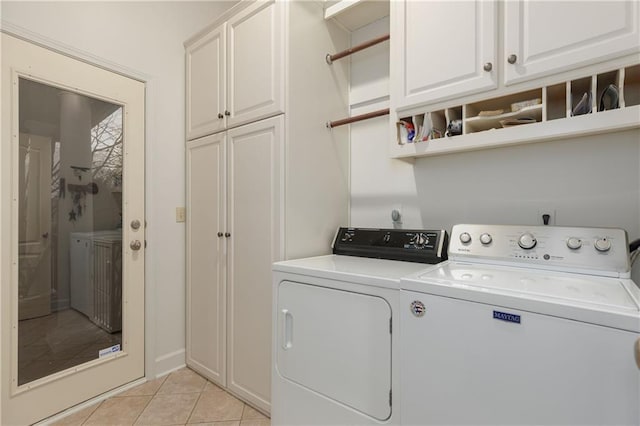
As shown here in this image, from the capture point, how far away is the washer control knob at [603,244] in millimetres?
1073

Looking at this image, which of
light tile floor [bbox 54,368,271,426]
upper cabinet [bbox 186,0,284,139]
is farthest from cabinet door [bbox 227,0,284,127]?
light tile floor [bbox 54,368,271,426]

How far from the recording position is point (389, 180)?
1.89m

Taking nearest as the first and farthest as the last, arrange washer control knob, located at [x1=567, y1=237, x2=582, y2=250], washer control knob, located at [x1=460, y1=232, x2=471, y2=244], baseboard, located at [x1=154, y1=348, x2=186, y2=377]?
washer control knob, located at [x1=567, y1=237, x2=582, y2=250] → washer control knob, located at [x1=460, y1=232, x2=471, y2=244] → baseboard, located at [x1=154, y1=348, x2=186, y2=377]

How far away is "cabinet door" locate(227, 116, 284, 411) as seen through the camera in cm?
172

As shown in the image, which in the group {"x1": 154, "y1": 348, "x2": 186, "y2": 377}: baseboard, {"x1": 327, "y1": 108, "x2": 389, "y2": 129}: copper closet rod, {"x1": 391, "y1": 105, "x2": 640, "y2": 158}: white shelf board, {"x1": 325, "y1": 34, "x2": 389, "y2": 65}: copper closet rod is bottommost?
{"x1": 154, "y1": 348, "x2": 186, "y2": 377}: baseboard

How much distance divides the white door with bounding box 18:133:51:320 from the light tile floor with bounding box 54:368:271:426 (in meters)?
0.67

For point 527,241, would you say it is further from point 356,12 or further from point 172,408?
point 172,408

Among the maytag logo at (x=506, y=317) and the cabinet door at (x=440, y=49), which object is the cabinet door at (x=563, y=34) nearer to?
the cabinet door at (x=440, y=49)

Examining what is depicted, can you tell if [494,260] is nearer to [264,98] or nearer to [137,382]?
[264,98]

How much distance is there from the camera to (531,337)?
81cm

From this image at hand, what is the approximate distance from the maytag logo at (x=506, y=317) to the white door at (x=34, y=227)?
7.23 ft

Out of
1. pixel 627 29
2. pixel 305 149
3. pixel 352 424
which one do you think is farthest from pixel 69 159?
pixel 627 29

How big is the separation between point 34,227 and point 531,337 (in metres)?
2.31

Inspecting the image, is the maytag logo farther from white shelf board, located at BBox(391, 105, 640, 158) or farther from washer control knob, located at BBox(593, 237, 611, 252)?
white shelf board, located at BBox(391, 105, 640, 158)
